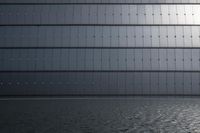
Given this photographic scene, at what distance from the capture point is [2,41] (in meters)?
23.4

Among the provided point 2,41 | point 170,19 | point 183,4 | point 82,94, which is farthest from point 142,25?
point 2,41

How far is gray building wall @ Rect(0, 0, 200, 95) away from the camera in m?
22.9

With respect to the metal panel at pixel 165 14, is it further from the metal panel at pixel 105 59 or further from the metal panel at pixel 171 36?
the metal panel at pixel 105 59

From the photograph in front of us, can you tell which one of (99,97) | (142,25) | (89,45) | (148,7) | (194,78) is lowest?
(99,97)

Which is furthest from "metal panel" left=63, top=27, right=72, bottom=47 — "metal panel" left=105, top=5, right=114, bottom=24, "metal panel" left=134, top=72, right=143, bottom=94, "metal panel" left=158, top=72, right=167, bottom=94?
"metal panel" left=158, top=72, right=167, bottom=94

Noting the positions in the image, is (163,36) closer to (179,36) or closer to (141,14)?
(179,36)

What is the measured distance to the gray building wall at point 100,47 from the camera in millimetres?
22891

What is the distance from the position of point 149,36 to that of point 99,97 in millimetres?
6980

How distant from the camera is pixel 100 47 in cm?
2331

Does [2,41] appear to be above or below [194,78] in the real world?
above

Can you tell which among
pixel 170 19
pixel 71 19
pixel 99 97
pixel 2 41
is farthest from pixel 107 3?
pixel 2 41

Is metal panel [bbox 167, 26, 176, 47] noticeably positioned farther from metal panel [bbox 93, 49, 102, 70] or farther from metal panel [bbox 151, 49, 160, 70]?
metal panel [bbox 93, 49, 102, 70]

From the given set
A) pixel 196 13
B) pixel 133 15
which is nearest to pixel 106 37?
pixel 133 15

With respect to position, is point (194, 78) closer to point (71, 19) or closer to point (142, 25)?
point (142, 25)
